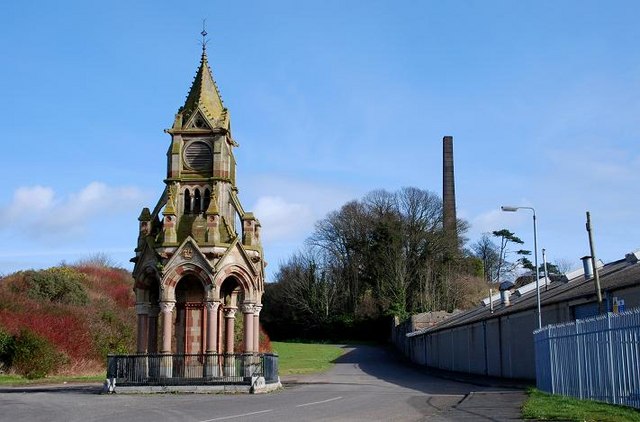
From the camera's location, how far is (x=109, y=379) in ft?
87.9

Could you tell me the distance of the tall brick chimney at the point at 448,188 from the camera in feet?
279

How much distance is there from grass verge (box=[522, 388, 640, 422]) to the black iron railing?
10952mm

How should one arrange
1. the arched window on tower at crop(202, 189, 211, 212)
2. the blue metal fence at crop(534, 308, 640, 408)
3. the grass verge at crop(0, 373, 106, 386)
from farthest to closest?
1. the grass verge at crop(0, 373, 106, 386)
2. the arched window on tower at crop(202, 189, 211, 212)
3. the blue metal fence at crop(534, 308, 640, 408)

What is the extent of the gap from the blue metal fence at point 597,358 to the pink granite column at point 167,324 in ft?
43.3

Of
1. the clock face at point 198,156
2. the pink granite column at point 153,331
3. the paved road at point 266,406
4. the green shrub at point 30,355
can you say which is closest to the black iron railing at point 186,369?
the paved road at point 266,406

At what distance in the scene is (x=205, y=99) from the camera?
3112 cm

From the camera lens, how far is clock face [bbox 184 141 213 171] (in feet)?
99.1

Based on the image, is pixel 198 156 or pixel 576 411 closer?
pixel 576 411

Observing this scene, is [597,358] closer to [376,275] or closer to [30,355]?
[30,355]

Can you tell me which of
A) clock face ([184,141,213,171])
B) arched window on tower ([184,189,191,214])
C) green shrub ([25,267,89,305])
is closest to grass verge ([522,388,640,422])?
arched window on tower ([184,189,191,214])

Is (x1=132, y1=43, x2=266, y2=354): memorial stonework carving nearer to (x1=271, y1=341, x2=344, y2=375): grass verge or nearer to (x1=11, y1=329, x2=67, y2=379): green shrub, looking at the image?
(x1=11, y1=329, x2=67, y2=379): green shrub

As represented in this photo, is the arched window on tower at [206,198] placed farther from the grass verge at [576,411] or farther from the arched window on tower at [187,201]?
the grass verge at [576,411]

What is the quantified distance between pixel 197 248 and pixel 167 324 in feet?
9.73

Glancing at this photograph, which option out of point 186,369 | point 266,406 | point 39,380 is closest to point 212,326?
point 186,369
